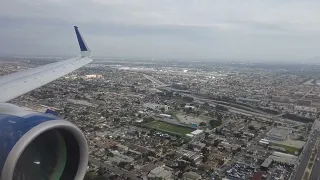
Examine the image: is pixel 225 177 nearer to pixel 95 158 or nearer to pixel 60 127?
pixel 95 158

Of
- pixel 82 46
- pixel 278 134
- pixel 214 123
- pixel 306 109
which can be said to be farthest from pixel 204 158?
pixel 306 109

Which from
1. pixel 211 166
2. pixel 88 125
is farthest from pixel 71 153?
pixel 88 125

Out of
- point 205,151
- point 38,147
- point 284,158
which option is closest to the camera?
point 38,147

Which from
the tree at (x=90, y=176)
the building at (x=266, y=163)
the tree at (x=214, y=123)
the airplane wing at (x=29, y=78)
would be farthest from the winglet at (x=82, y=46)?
the tree at (x=214, y=123)

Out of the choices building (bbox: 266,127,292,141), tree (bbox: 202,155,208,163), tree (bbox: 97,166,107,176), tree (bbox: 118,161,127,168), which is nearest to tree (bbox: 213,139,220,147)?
tree (bbox: 202,155,208,163)

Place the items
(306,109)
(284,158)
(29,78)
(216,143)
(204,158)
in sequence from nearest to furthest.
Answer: (29,78) → (204,158) → (284,158) → (216,143) → (306,109)

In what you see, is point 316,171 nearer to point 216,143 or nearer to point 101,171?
point 216,143

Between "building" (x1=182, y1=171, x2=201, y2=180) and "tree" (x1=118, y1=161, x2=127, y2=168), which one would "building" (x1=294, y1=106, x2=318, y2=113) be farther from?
"tree" (x1=118, y1=161, x2=127, y2=168)
